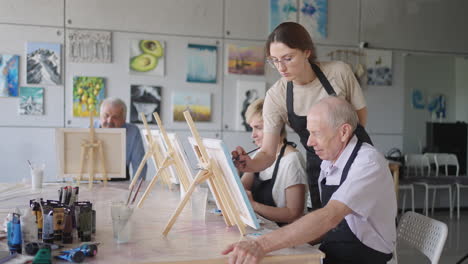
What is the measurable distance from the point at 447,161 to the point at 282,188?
15.4 feet

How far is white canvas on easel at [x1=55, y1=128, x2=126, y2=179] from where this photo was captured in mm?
2903

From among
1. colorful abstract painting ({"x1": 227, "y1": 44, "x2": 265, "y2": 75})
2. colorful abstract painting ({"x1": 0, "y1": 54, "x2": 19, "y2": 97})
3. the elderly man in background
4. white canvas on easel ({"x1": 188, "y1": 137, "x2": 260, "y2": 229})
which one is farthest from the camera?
colorful abstract painting ({"x1": 227, "y1": 44, "x2": 265, "y2": 75})

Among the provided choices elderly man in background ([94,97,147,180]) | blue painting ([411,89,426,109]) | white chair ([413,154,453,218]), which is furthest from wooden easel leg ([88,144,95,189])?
blue painting ([411,89,426,109])

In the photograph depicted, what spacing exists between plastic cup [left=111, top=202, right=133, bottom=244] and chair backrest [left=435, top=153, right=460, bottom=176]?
5.56 metres

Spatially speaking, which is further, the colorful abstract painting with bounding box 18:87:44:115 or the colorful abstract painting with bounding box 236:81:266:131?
the colorful abstract painting with bounding box 236:81:266:131

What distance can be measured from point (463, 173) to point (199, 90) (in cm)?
397

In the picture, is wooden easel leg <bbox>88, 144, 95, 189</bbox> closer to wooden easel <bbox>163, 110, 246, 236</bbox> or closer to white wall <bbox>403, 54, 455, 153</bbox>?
wooden easel <bbox>163, 110, 246, 236</bbox>

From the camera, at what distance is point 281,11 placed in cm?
541

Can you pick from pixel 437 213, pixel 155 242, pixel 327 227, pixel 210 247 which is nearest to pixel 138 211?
pixel 155 242

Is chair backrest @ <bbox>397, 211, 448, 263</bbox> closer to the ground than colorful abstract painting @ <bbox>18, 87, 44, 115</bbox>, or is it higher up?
closer to the ground

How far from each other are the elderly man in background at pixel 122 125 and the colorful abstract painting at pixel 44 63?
136 centimetres

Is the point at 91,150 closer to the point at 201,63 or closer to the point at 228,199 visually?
the point at 228,199

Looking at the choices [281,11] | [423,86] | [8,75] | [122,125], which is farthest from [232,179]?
[423,86]

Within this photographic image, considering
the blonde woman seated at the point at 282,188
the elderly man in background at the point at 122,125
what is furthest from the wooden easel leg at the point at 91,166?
the blonde woman seated at the point at 282,188
